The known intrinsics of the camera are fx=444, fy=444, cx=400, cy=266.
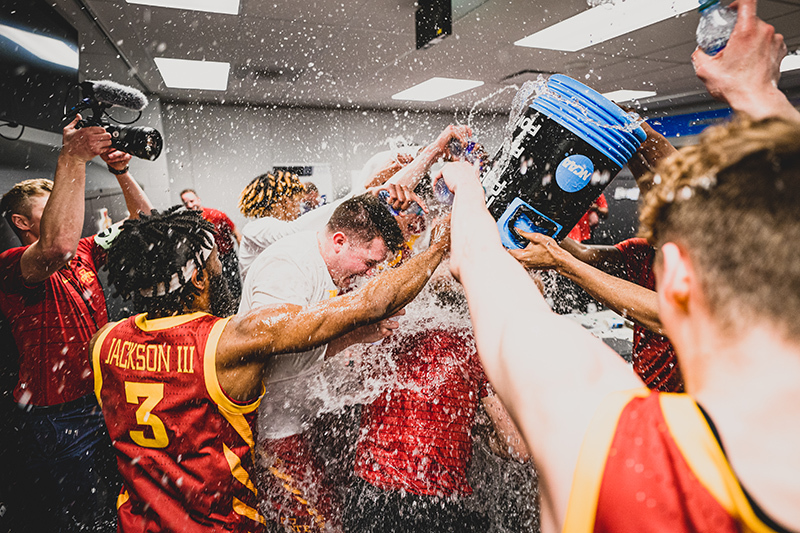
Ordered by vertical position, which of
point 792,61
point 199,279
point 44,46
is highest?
point 792,61

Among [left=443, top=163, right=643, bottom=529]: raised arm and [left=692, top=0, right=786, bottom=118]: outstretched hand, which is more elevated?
[left=692, top=0, right=786, bottom=118]: outstretched hand

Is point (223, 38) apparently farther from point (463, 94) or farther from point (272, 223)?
point (463, 94)

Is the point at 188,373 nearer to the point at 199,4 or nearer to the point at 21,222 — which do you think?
the point at 21,222

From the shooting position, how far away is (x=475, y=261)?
833 mm

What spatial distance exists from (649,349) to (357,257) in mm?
1113

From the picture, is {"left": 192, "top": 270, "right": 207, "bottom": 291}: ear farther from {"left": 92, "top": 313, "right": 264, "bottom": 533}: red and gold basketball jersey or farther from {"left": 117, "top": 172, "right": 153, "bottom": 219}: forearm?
{"left": 117, "top": 172, "right": 153, "bottom": 219}: forearm

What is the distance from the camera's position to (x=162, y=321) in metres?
1.15

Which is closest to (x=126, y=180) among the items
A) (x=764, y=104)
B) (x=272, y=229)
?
(x=272, y=229)

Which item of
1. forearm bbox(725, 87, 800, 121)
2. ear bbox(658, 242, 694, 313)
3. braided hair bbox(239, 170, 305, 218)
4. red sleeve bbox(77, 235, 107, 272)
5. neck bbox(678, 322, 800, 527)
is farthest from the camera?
braided hair bbox(239, 170, 305, 218)

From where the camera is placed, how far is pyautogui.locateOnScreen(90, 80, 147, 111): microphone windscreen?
1705 millimetres

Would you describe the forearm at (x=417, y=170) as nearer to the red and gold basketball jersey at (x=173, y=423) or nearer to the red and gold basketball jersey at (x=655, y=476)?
the red and gold basketball jersey at (x=173, y=423)

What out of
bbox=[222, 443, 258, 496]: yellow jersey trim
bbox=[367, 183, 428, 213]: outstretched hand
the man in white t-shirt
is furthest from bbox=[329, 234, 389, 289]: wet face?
bbox=[222, 443, 258, 496]: yellow jersey trim

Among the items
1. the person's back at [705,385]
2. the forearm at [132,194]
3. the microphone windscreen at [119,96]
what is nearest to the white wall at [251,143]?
the forearm at [132,194]

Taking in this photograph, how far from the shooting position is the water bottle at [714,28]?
37.0 inches
